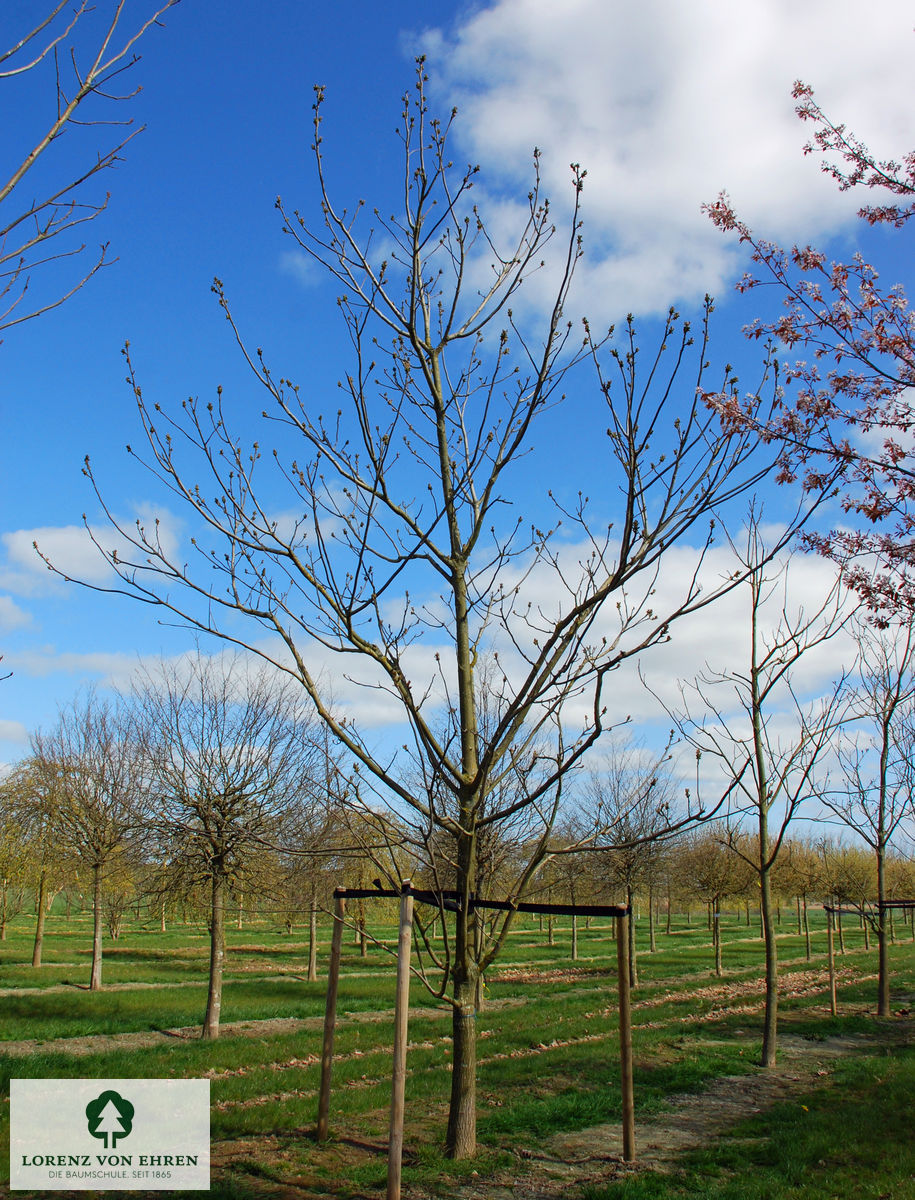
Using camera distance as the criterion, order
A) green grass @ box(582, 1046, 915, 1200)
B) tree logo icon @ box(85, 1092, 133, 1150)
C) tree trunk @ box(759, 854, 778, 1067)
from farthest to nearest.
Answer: tree trunk @ box(759, 854, 778, 1067)
tree logo icon @ box(85, 1092, 133, 1150)
green grass @ box(582, 1046, 915, 1200)

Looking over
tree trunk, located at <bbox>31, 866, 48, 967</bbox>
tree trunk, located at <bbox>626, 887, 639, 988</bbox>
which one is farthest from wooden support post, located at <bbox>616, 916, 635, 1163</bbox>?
tree trunk, located at <bbox>31, 866, 48, 967</bbox>

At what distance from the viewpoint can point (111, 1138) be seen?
6.09 metres

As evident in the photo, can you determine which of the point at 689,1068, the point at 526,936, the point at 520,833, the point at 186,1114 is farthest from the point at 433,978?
the point at 526,936

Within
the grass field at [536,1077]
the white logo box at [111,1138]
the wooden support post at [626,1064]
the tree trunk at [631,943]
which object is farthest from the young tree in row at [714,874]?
the white logo box at [111,1138]

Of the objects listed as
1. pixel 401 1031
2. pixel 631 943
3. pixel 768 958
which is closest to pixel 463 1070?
pixel 401 1031

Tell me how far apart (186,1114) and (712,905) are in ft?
82.0

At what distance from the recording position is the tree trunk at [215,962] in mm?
13413

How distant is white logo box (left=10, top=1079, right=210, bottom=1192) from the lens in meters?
5.52

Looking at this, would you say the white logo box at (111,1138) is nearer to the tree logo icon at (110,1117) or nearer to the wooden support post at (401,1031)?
the tree logo icon at (110,1117)

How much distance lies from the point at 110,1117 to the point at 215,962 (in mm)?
7798

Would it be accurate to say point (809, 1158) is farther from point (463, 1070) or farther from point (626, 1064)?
point (463, 1070)

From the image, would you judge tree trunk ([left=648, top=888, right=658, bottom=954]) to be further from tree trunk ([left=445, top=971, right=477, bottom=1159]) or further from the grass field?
tree trunk ([left=445, top=971, right=477, bottom=1159])

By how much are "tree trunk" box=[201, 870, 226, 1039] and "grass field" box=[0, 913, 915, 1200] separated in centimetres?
48

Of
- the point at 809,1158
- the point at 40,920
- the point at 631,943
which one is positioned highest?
the point at 631,943
